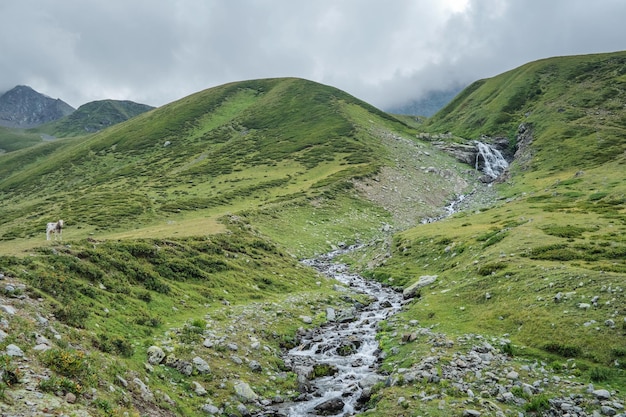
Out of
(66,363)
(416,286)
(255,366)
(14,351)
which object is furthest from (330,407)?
(416,286)

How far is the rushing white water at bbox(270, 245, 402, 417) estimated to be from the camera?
1595 cm

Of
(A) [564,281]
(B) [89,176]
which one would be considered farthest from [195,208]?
(B) [89,176]

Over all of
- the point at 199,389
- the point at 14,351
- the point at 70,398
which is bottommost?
the point at 199,389

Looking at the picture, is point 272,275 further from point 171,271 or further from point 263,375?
point 263,375

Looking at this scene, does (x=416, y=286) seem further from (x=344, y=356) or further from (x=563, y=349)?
(x=563, y=349)

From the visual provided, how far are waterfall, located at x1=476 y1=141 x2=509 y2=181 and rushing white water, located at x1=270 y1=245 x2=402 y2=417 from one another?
304 feet

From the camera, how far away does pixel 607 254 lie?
2578 cm

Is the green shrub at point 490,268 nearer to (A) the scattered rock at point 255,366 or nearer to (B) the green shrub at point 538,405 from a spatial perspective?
(B) the green shrub at point 538,405

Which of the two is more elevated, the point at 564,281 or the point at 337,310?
the point at 564,281

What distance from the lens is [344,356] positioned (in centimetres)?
2041

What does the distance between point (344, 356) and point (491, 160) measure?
11256cm

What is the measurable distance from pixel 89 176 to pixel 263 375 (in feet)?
431

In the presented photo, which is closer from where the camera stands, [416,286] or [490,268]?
[490,268]

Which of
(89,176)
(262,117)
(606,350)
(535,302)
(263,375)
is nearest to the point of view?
(606,350)
